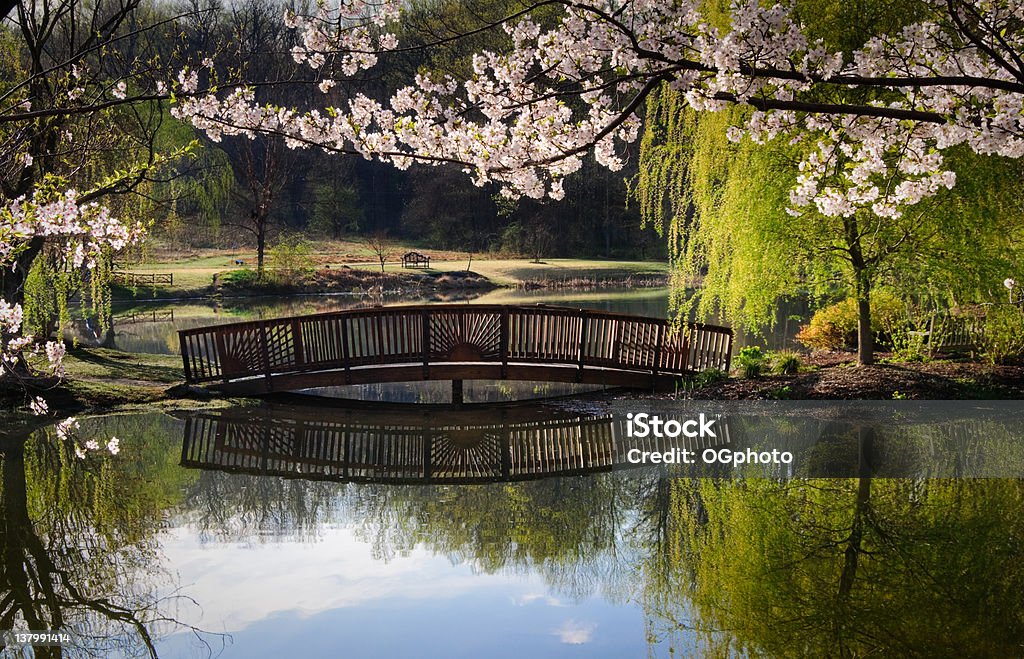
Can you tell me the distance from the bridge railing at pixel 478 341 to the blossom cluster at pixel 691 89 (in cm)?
629

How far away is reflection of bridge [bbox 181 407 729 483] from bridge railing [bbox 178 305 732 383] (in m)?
0.98

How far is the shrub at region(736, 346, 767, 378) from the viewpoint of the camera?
14883mm

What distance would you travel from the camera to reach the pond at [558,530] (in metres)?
6.28

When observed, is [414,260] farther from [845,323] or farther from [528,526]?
[528,526]

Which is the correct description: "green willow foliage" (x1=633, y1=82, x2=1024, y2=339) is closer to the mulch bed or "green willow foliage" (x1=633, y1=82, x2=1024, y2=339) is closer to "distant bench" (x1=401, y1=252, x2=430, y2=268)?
the mulch bed

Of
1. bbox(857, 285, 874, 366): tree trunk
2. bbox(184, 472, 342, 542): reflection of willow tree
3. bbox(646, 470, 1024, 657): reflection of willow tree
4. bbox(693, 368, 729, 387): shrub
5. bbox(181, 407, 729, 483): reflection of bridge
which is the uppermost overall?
bbox(857, 285, 874, 366): tree trunk

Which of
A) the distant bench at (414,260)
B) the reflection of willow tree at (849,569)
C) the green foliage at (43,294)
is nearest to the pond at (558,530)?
the reflection of willow tree at (849,569)

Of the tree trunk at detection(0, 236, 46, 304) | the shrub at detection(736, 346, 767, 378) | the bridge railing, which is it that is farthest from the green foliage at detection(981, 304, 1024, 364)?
the tree trunk at detection(0, 236, 46, 304)

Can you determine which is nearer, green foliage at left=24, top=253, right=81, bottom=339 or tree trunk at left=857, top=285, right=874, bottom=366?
tree trunk at left=857, top=285, right=874, bottom=366

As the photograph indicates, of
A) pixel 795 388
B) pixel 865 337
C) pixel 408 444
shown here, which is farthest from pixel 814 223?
pixel 408 444

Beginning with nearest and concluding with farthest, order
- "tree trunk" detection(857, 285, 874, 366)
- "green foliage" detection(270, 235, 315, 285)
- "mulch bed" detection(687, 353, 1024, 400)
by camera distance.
A: "mulch bed" detection(687, 353, 1024, 400) → "tree trunk" detection(857, 285, 874, 366) → "green foliage" detection(270, 235, 315, 285)

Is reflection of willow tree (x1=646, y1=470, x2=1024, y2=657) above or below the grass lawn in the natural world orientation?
below

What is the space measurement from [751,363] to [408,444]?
5644mm

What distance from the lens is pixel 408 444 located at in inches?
485
